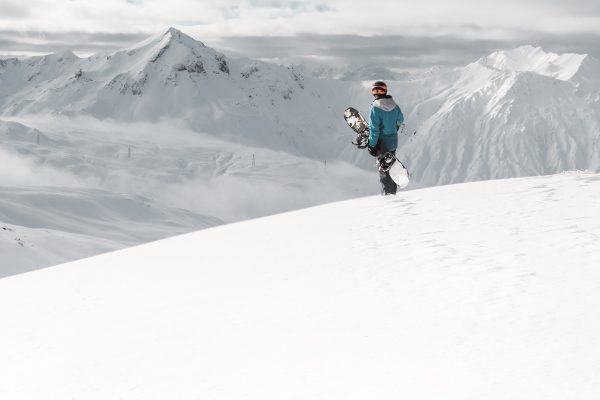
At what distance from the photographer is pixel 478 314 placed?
6602 millimetres

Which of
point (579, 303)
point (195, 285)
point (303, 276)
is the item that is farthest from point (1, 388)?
point (579, 303)

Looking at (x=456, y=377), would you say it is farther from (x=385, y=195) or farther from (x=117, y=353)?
(x=385, y=195)

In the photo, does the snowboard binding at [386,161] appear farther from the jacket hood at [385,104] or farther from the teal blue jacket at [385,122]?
the jacket hood at [385,104]

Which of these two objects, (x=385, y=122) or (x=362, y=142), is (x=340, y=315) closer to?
(x=385, y=122)

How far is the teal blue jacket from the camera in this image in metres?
14.8

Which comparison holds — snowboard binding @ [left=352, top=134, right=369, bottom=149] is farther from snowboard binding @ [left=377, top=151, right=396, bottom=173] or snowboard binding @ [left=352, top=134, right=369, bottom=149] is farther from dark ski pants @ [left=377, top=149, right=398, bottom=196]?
dark ski pants @ [left=377, top=149, right=398, bottom=196]

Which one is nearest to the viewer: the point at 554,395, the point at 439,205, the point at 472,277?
the point at 554,395

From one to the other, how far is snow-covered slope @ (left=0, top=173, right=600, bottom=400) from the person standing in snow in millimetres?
3596

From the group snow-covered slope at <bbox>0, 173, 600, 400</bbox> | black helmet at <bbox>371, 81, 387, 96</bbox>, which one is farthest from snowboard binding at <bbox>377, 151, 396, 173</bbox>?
snow-covered slope at <bbox>0, 173, 600, 400</bbox>

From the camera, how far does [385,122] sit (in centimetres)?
1500

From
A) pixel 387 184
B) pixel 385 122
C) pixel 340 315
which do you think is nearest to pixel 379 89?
pixel 385 122

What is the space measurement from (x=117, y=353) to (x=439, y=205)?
Answer: 702 centimetres

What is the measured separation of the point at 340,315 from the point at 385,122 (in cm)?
838

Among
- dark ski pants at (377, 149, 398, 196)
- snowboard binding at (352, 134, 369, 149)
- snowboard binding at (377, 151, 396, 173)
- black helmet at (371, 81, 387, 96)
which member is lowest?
dark ski pants at (377, 149, 398, 196)
